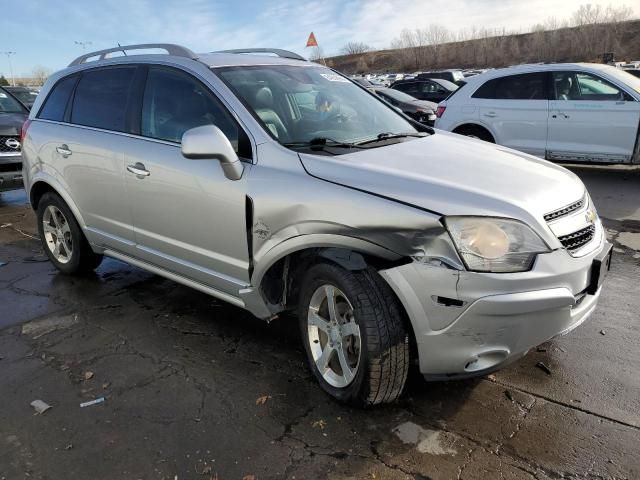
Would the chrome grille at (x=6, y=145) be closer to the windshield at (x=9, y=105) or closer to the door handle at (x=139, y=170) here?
the windshield at (x=9, y=105)

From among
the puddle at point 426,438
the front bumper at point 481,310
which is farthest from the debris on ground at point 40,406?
the front bumper at point 481,310

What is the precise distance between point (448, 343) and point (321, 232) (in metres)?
0.79

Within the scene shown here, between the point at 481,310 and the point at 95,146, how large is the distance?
308cm

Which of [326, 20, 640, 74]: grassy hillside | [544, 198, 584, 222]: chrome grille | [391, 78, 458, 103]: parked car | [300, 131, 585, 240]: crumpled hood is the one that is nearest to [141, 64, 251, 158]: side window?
[300, 131, 585, 240]: crumpled hood

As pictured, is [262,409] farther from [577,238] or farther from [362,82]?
[362,82]

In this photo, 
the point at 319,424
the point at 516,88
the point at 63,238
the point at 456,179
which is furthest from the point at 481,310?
the point at 516,88

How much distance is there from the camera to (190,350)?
3535mm

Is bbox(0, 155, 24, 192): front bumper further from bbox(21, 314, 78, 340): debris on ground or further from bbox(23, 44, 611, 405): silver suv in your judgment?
bbox(21, 314, 78, 340): debris on ground

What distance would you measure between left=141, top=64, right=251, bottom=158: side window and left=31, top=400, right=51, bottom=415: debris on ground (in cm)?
171

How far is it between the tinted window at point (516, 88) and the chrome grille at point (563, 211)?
254 inches

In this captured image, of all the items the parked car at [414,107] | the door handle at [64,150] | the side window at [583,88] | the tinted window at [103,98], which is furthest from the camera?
the parked car at [414,107]

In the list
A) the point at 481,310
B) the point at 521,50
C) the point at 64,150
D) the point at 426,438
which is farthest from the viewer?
the point at 521,50

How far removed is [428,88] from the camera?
18016 millimetres

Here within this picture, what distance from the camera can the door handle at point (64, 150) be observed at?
14.3 feet
